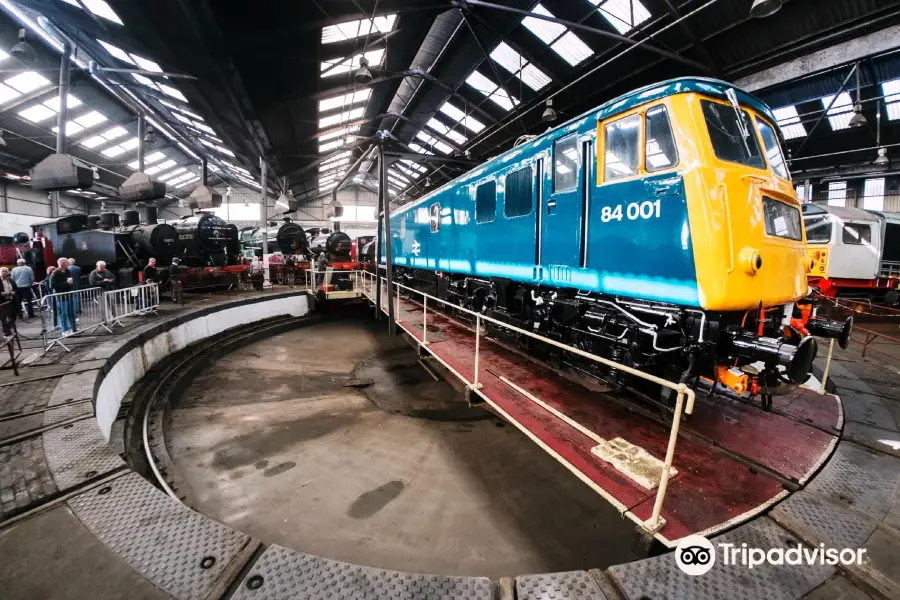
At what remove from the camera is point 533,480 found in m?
4.03

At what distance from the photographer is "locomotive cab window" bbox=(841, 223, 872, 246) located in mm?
11156

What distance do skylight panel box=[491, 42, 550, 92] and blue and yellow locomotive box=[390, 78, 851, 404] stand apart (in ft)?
28.1

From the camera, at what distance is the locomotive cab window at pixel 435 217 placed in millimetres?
8750

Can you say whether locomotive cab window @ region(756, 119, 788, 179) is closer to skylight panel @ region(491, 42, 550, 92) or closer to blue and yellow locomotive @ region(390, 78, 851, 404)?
blue and yellow locomotive @ region(390, 78, 851, 404)

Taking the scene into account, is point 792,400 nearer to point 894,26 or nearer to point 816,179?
point 894,26

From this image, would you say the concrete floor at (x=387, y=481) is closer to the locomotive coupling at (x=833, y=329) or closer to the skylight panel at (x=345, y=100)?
the locomotive coupling at (x=833, y=329)

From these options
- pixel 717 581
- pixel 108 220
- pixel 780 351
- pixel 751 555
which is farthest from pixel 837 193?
pixel 108 220

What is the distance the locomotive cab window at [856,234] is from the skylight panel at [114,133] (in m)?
30.1

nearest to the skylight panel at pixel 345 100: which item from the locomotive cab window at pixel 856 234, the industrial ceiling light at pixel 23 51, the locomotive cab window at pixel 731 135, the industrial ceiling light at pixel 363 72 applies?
the industrial ceiling light at pixel 363 72

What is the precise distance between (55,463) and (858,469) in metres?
6.40

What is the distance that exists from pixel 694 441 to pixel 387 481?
10.7ft

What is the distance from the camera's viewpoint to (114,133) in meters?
18.0

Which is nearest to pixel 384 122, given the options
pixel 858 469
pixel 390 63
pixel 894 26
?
pixel 390 63

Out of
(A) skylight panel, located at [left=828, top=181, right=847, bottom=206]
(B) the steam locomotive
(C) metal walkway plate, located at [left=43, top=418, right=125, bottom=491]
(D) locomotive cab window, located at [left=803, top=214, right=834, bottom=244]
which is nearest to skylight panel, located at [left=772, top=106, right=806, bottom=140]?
(D) locomotive cab window, located at [left=803, top=214, right=834, bottom=244]
